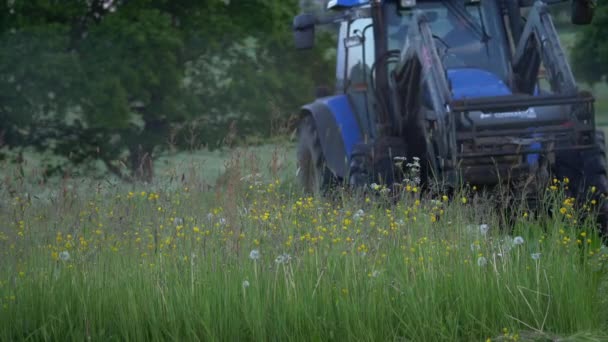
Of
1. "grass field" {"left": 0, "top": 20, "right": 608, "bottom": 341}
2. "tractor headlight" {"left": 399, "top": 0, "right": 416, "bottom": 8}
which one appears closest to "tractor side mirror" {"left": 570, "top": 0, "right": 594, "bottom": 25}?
"tractor headlight" {"left": 399, "top": 0, "right": 416, "bottom": 8}

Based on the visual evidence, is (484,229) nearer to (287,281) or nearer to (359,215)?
(359,215)

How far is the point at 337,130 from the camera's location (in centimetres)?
935

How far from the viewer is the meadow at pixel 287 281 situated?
5.10m

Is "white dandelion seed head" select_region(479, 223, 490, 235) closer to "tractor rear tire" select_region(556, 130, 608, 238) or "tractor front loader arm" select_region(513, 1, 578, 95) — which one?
"tractor rear tire" select_region(556, 130, 608, 238)

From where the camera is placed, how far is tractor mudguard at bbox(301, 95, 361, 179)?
30.2ft

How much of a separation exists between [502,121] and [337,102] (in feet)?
7.36

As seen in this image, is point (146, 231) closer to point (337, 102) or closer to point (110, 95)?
point (337, 102)

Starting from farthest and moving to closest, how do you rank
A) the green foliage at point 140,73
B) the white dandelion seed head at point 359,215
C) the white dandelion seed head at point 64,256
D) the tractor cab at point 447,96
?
the green foliage at point 140,73
the tractor cab at point 447,96
the white dandelion seed head at point 359,215
the white dandelion seed head at point 64,256

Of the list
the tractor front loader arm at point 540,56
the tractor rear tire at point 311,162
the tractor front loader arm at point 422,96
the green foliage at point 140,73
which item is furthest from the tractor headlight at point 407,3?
the green foliage at point 140,73

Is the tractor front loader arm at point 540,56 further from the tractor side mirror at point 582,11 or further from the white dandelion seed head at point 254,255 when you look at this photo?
the white dandelion seed head at point 254,255

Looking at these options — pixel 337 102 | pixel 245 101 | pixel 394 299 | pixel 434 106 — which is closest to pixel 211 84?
pixel 245 101

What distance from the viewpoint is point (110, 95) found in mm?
13008

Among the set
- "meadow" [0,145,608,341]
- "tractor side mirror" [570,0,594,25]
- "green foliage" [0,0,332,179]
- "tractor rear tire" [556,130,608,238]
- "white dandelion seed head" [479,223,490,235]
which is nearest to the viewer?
"meadow" [0,145,608,341]

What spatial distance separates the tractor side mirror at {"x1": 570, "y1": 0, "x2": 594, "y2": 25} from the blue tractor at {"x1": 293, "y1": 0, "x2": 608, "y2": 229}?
10mm
